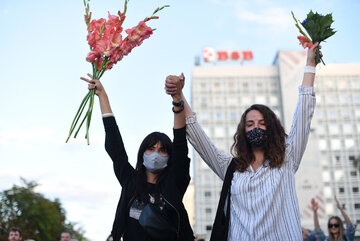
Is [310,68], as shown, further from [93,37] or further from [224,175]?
[93,37]

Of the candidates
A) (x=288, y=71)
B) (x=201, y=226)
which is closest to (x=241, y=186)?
(x=201, y=226)

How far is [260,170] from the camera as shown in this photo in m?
3.22

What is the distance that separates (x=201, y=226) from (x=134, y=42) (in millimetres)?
62899

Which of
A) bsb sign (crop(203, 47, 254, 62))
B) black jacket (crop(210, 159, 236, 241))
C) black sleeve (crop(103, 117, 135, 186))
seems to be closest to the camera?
black jacket (crop(210, 159, 236, 241))

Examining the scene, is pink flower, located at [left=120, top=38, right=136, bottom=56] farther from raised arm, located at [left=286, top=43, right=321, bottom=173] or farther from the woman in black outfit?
raised arm, located at [left=286, top=43, right=321, bottom=173]

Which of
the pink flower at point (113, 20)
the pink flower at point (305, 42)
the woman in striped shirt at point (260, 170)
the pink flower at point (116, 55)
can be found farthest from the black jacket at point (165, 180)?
the pink flower at point (305, 42)

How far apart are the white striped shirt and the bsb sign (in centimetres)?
7271

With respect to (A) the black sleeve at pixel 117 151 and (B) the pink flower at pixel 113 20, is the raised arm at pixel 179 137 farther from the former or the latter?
(B) the pink flower at pixel 113 20

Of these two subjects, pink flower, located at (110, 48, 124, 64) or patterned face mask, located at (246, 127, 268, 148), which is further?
pink flower, located at (110, 48, 124, 64)

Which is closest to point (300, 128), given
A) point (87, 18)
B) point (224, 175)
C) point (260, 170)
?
point (260, 170)

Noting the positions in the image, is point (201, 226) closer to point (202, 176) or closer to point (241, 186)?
point (202, 176)

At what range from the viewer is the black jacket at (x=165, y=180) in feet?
11.0

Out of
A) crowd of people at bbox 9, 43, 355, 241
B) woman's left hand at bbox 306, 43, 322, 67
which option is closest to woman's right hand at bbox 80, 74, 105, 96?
crowd of people at bbox 9, 43, 355, 241

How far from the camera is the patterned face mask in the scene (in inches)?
129
